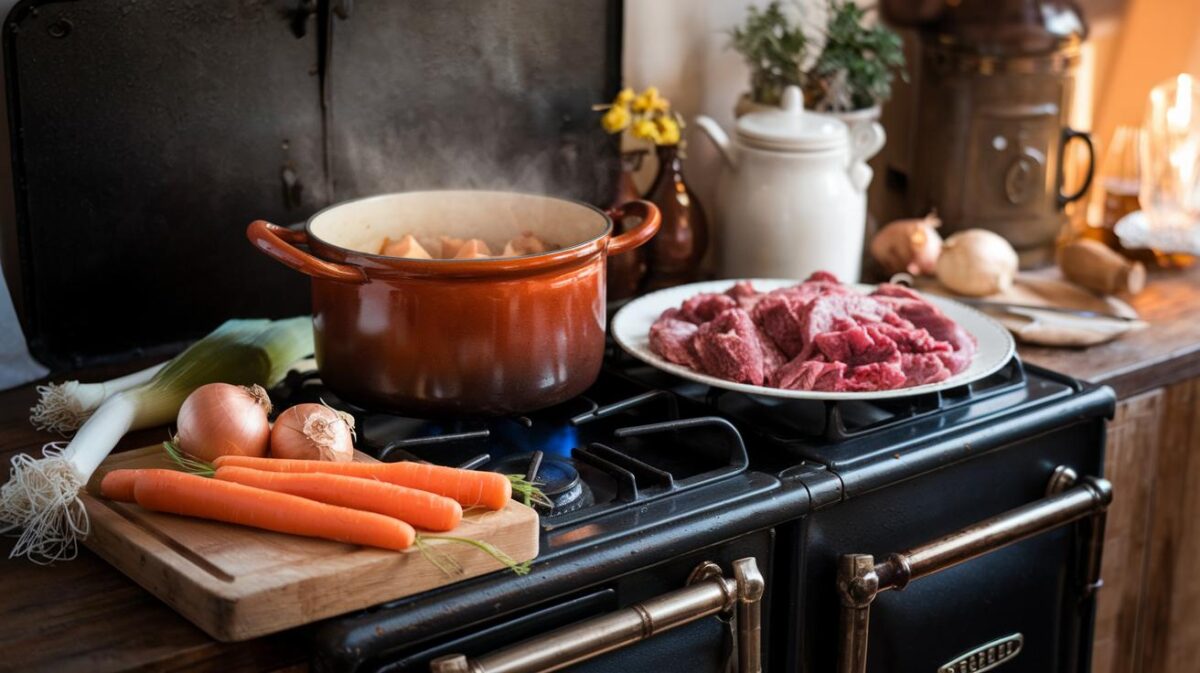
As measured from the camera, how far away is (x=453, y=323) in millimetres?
1223

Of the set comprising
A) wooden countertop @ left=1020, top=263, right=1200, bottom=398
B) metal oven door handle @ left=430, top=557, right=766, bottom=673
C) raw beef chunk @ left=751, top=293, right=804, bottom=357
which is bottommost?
metal oven door handle @ left=430, top=557, right=766, bottom=673

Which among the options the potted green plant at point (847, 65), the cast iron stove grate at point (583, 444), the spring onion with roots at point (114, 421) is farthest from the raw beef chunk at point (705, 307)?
the potted green plant at point (847, 65)

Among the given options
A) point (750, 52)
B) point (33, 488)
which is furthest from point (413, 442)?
point (750, 52)

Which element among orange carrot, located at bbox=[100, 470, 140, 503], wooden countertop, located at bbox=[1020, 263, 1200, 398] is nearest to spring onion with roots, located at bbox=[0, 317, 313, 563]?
orange carrot, located at bbox=[100, 470, 140, 503]

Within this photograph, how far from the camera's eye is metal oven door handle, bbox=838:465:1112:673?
1.24 metres

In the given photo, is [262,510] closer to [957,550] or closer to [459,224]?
[459,224]

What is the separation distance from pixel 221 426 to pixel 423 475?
19 cm

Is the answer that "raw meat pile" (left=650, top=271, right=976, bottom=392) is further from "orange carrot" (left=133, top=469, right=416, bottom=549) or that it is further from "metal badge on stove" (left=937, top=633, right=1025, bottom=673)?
"orange carrot" (left=133, top=469, right=416, bottom=549)

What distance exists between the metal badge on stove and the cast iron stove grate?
0.36 metres

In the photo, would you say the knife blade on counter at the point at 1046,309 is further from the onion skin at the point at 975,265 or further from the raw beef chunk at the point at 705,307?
the raw beef chunk at the point at 705,307

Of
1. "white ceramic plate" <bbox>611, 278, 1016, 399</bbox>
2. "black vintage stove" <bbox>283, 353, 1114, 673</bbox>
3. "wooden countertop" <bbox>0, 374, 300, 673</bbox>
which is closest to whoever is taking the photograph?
"wooden countertop" <bbox>0, 374, 300, 673</bbox>

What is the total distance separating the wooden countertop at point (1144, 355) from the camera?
163 cm

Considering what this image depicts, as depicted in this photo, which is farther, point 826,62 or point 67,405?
point 826,62

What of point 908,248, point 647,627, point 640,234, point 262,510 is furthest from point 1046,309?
point 262,510
